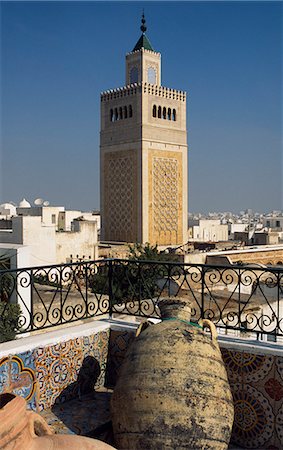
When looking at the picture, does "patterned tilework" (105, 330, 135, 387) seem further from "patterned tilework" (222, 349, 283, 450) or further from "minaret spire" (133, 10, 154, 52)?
"minaret spire" (133, 10, 154, 52)

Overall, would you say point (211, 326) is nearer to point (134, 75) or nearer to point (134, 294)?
point (134, 294)

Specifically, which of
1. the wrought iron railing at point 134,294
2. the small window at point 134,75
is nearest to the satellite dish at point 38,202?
the small window at point 134,75

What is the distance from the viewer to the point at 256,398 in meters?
3.02

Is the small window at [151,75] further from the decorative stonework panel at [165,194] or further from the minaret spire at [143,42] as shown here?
the decorative stonework panel at [165,194]

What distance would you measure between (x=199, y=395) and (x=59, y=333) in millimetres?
1041

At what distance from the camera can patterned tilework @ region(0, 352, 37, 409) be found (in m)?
2.84

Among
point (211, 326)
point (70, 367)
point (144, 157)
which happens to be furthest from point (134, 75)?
point (211, 326)

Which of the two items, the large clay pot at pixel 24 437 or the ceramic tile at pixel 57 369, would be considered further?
the ceramic tile at pixel 57 369

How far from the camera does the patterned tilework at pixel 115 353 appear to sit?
3463 mm

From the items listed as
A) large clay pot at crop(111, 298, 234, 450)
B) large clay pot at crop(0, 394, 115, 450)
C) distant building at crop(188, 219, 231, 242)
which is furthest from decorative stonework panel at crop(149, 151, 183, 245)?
large clay pot at crop(0, 394, 115, 450)

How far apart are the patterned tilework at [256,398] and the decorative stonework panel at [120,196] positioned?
1925cm

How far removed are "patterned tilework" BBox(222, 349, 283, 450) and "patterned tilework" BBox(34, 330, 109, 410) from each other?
0.85 metres

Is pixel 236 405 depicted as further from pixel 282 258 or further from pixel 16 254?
pixel 282 258

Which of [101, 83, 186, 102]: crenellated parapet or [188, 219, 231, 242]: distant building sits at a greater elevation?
[101, 83, 186, 102]: crenellated parapet
